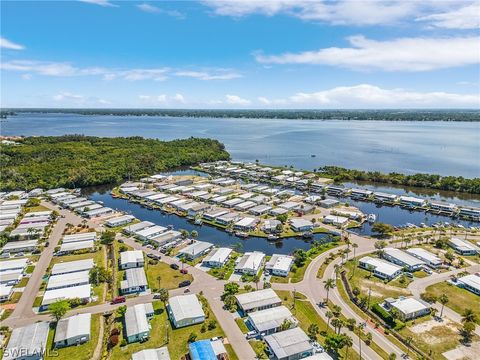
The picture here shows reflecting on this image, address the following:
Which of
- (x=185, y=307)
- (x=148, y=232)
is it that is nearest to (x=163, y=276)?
(x=185, y=307)

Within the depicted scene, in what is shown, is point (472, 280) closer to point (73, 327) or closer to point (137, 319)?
point (137, 319)

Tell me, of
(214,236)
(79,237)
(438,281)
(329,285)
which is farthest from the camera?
(214,236)

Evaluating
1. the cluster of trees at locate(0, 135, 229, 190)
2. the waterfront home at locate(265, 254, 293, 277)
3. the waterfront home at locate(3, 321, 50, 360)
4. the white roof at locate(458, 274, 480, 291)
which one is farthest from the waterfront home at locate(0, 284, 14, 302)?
the white roof at locate(458, 274, 480, 291)

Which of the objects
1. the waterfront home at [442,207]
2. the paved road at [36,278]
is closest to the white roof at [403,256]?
the waterfront home at [442,207]

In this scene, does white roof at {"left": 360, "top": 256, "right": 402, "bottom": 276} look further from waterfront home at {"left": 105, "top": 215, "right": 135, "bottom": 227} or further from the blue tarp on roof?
waterfront home at {"left": 105, "top": 215, "right": 135, "bottom": 227}

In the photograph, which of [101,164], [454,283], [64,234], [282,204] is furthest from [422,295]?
[101,164]

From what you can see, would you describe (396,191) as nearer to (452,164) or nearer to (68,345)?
(452,164)

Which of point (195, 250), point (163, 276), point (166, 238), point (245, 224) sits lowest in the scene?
point (163, 276)
